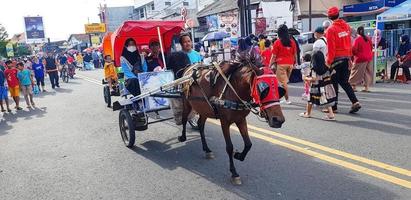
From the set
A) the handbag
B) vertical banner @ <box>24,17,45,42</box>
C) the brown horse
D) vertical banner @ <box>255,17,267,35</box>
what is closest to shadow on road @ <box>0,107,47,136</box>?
the handbag

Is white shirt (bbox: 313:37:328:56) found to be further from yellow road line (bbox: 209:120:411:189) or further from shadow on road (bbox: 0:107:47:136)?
shadow on road (bbox: 0:107:47:136)

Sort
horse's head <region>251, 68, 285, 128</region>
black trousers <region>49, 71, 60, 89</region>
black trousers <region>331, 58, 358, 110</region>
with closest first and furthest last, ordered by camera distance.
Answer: horse's head <region>251, 68, 285, 128</region> < black trousers <region>331, 58, 358, 110</region> < black trousers <region>49, 71, 60, 89</region>

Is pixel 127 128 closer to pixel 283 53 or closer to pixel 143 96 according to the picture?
pixel 143 96

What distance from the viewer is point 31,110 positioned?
13.0 meters

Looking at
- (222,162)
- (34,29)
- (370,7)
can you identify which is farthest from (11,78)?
(34,29)

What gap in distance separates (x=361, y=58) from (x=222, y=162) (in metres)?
6.85

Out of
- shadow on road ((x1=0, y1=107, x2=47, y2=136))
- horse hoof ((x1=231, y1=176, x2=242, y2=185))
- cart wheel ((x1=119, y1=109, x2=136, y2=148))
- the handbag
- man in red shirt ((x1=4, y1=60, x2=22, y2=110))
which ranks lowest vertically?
shadow on road ((x1=0, y1=107, x2=47, y2=136))

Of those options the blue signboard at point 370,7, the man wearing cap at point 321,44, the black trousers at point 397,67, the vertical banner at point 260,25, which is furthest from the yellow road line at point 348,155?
the blue signboard at point 370,7

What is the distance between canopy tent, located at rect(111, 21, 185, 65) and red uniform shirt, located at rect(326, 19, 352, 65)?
3.12 metres

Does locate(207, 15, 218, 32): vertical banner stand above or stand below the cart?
above

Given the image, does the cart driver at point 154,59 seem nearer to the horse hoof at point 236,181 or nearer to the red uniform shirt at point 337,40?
the horse hoof at point 236,181

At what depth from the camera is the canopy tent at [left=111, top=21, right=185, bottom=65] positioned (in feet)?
23.5

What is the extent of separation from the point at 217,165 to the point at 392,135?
3055 millimetres

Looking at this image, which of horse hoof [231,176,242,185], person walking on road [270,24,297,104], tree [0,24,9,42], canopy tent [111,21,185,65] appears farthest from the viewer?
tree [0,24,9,42]
